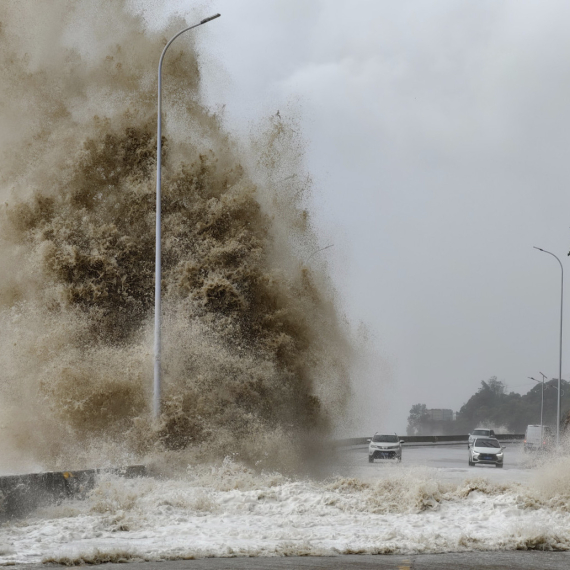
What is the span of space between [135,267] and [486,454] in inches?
695

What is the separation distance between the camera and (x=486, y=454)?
34.2 metres

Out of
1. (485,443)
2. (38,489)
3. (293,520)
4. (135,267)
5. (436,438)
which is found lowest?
(436,438)

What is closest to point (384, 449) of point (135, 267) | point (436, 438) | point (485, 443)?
point (485, 443)

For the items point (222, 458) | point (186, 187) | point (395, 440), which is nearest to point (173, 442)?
point (222, 458)

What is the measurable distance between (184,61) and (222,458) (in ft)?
43.1

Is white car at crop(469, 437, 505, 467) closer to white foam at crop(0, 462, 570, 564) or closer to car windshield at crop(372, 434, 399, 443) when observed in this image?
car windshield at crop(372, 434, 399, 443)

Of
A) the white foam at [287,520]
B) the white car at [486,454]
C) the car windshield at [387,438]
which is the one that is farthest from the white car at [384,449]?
the white foam at [287,520]

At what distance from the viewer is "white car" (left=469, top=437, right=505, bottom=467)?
34.2 m

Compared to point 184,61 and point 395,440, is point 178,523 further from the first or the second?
point 395,440

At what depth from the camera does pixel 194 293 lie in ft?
76.1

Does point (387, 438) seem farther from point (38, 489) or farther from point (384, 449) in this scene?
point (38, 489)

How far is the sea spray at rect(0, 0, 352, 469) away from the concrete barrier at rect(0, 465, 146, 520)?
4795mm

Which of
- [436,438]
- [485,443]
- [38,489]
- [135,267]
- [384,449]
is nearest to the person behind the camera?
[38,489]

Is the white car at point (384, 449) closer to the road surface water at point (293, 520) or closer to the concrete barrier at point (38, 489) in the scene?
the road surface water at point (293, 520)
